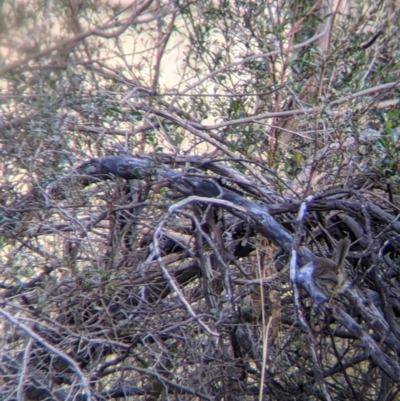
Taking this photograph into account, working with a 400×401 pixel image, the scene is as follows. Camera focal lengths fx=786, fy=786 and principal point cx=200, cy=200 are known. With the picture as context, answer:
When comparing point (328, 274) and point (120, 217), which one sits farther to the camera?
point (120, 217)

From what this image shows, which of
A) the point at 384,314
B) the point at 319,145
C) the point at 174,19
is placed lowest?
the point at 384,314

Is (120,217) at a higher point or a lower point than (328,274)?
higher

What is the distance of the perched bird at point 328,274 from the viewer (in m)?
2.57

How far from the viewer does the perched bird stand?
2570 millimetres

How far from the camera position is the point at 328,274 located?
Result: 2.62 metres

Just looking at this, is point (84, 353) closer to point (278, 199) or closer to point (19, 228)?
point (19, 228)

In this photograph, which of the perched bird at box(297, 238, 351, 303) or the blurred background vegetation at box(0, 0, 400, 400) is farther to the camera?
the blurred background vegetation at box(0, 0, 400, 400)

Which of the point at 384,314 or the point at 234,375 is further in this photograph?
the point at 234,375

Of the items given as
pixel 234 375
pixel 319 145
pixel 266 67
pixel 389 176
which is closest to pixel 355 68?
pixel 266 67

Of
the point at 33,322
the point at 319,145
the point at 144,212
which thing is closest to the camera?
the point at 33,322

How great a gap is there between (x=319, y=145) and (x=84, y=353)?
1.40m

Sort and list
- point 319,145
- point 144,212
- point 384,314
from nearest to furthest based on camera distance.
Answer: point 384,314 < point 144,212 < point 319,145

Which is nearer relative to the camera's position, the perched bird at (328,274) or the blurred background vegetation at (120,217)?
the perched bird at (328,274)

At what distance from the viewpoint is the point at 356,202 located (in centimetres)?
298
